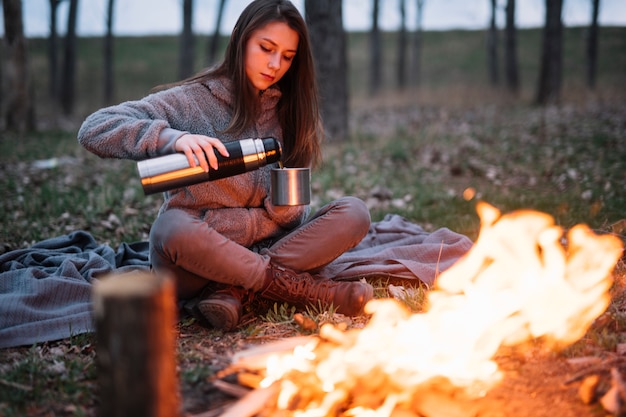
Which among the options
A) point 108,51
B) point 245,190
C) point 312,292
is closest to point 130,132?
point 245,190

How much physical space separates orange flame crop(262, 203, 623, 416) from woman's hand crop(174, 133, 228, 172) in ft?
2.78

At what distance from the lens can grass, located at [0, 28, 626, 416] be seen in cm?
224

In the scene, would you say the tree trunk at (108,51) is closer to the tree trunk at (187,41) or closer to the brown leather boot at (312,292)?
the tree trunk at (187,41)

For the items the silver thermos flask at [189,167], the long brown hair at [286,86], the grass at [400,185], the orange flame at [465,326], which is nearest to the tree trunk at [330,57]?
the grass at [400,185]

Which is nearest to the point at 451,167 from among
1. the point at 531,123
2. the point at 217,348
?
the point at 531,123

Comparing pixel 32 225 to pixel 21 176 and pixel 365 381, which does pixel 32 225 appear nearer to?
pixel 21 176

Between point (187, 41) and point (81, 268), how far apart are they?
13.0 metres

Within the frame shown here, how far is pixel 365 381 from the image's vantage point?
194 cm

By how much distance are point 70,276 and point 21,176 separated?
12.7 ft

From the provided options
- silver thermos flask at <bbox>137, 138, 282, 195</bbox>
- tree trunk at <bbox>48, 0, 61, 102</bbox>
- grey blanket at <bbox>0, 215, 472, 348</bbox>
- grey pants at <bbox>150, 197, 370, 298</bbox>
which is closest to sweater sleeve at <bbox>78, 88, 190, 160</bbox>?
silver thermos flask at <bbox>137, 138, 282, 195</bbox>

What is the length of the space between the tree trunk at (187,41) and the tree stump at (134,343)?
14.3 m

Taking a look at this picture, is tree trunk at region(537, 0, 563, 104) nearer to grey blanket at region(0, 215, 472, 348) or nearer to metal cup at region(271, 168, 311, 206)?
grey blanket at region(0, 215, 472, 348)

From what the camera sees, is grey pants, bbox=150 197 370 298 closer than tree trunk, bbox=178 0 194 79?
Yes

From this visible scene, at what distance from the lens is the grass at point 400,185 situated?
224cm
